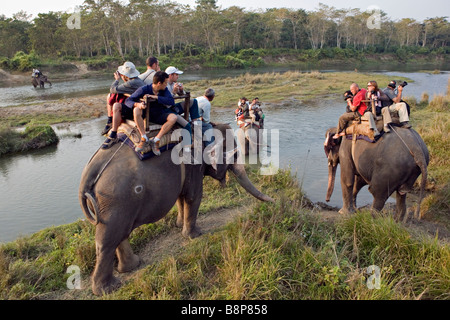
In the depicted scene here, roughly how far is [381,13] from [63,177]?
8749cm

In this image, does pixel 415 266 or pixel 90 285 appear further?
pixel 90 285

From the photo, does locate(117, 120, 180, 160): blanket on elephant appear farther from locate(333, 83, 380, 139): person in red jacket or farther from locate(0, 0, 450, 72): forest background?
locate(0, 0, 450, 72): forest background

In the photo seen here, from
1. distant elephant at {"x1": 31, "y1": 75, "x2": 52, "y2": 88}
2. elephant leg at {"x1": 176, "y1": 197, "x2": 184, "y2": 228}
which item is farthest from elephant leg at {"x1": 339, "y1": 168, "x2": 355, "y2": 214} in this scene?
distant elephant at {"x1": 31, "y1": 75, "x2": 52, "y2": 88}

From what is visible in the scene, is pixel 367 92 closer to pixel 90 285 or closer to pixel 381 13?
pixel 90 285

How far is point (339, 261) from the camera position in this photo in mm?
3953

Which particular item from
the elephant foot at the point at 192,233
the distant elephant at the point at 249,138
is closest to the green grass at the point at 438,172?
the elephant foot at the point at 192,233

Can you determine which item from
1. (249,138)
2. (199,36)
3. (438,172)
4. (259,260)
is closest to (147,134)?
(259,260)

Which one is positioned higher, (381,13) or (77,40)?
(381,13)

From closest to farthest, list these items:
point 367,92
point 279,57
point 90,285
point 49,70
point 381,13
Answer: point 90,285 < point 367,92 < point 49,70 < point 279,57 < point 381,13

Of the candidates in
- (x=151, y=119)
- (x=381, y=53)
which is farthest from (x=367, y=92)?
(x=381, y=53)

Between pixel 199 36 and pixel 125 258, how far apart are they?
68.5 metres
